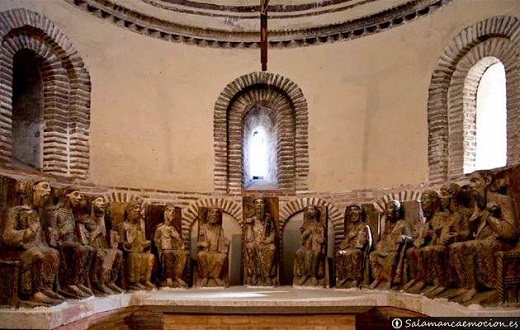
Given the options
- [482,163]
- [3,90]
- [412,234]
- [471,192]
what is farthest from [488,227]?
[3,90]

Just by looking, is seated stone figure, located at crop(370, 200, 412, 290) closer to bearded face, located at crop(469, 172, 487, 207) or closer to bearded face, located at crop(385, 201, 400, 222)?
bearded face, located at crop(385, 201, 400, 222)

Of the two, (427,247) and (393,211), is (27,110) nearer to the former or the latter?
(393,211)

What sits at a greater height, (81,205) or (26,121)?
(26,121)

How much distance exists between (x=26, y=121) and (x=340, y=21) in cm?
625

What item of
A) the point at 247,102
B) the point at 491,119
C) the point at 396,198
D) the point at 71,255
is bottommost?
the point at 71,255

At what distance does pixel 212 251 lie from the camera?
40.3ft

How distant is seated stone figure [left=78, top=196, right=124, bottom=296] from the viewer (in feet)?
33.8

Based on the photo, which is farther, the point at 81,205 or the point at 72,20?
the point at 72,20

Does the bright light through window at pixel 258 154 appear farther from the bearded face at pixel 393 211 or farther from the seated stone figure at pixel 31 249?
the seated stone figure at pixel 31 249

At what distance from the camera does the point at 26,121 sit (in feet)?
42.0

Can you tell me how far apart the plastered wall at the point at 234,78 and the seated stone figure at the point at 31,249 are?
405 centimetres

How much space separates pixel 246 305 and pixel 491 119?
5.80m

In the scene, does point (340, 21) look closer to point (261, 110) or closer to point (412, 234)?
point (261, 110)

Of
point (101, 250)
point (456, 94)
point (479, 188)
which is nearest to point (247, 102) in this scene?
point (456, 94)
